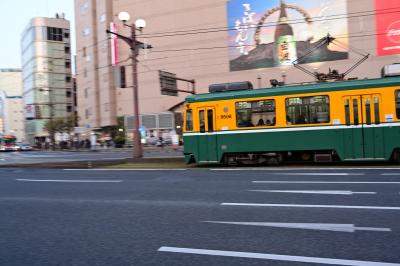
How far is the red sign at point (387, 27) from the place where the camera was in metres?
44.2

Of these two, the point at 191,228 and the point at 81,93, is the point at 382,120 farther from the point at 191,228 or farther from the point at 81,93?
the point at 81,93

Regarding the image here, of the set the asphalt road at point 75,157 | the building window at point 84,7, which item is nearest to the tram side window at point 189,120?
the asphalt road at point 75,157

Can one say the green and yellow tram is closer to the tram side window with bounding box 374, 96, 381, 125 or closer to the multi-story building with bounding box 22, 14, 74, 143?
the tram side window with bounding box 374, 96, 381, 125

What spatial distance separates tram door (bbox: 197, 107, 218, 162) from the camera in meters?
17.6

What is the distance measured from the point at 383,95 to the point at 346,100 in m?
1.28

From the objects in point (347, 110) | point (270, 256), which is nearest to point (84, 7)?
point (347, 110)

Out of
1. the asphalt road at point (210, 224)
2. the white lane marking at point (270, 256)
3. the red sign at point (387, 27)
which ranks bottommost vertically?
the white lane marking at point (270, 256)

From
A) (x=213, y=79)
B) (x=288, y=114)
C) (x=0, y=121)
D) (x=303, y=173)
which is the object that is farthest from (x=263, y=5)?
(x=0, y=121)

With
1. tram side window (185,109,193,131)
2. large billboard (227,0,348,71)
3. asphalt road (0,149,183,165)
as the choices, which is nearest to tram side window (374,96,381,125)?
tram side window (185,109,193,131)

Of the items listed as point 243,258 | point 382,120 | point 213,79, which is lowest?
point 243,258

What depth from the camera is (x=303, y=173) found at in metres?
13.6

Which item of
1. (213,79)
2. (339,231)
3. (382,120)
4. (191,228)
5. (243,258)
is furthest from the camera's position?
(213,79)

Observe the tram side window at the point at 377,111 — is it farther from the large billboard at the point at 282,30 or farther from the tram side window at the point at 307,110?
the large billboard at the point at 282,30

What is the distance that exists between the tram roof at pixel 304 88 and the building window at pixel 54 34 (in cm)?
8388
